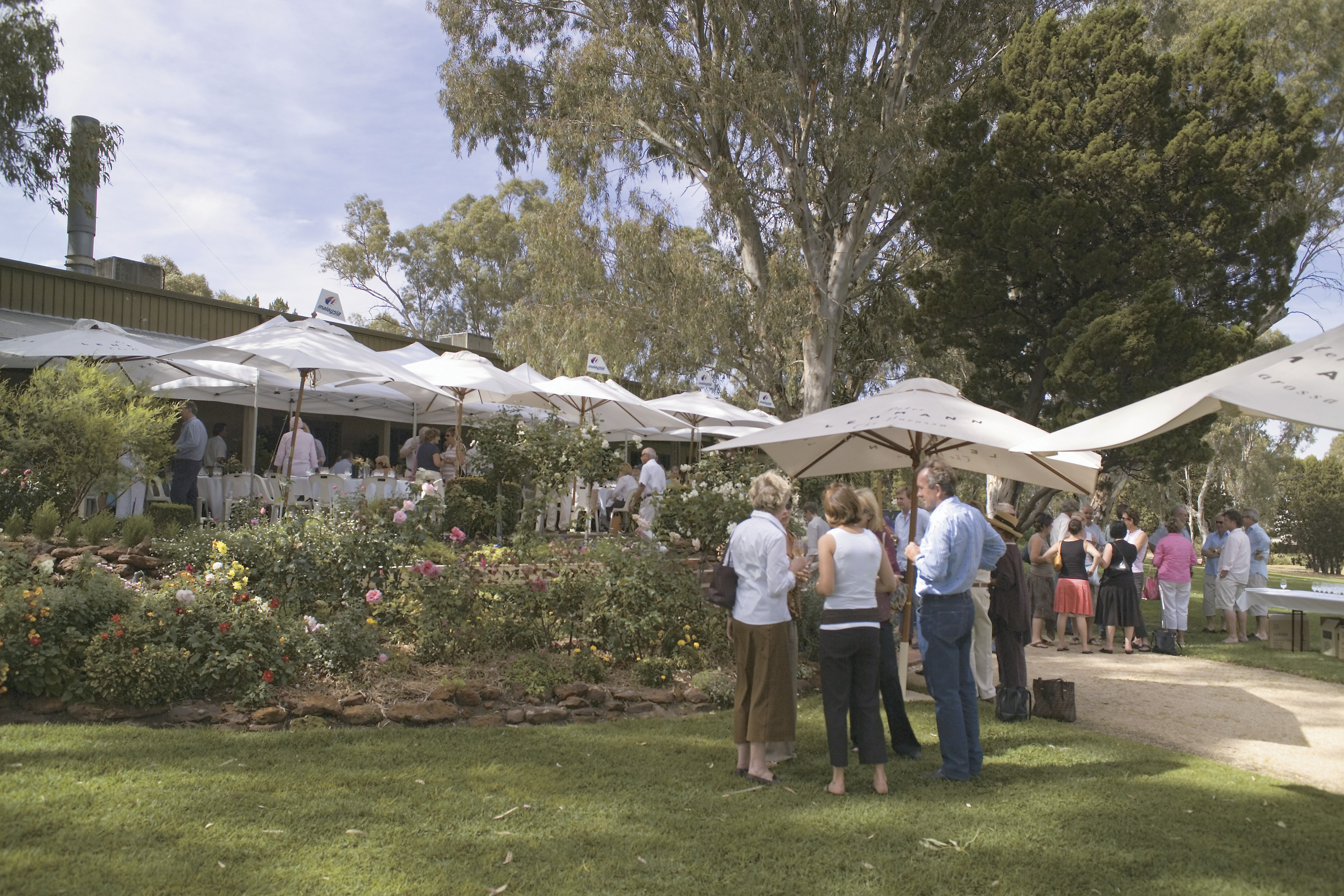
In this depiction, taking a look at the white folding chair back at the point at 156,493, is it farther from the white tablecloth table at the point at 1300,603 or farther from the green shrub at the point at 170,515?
the white tablecloth table at the point at 1300,603

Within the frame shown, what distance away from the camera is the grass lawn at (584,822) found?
356 cm

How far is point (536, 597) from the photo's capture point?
7023 mm

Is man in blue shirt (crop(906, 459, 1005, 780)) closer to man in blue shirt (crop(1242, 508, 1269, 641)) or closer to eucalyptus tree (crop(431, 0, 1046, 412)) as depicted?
man in blue shirt (crop(1242, 508, 1269, 641))

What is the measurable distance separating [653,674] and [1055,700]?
3.00 meters

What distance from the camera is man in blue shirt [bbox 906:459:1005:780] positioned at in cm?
495

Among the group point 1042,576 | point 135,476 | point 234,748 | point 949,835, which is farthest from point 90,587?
point 1042,576

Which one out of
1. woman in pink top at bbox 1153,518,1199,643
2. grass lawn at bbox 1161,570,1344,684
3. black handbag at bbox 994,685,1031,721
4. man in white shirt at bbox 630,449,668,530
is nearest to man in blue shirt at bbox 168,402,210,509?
man in white shirt at bbox 630,449,668,530

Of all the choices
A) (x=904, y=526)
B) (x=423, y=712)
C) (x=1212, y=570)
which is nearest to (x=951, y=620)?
(x=423, y=712)

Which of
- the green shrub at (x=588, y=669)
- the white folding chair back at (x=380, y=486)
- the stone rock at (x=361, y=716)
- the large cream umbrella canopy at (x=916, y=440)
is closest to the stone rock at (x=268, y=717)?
the stone rock at (x=361, y=716)

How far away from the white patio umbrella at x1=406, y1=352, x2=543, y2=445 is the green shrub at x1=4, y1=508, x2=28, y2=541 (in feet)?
16.7

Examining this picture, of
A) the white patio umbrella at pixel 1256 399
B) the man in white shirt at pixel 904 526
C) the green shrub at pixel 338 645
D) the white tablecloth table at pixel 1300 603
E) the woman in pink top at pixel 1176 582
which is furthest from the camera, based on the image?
the woman in pink top at pixel 1176 582

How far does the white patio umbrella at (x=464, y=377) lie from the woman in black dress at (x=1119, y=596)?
25.7 ft

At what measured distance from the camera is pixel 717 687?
21.5 ft

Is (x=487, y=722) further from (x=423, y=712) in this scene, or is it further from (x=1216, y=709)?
(x=1216, y=709)
